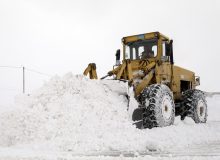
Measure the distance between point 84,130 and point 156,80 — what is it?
157 inches

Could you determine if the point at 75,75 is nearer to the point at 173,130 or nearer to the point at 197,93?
the point at 173,130

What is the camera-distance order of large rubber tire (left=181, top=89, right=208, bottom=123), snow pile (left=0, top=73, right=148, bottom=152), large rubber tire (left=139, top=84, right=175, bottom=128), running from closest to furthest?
1. snow pile (left=0, top=73, right=148, bottom=152)
2. large rubber tire (left=139, top=84, right=175, bottom=128)
3. large rubber tire (left=181, top=89, right=208, bottom=123)

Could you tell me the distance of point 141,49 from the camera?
13.0m

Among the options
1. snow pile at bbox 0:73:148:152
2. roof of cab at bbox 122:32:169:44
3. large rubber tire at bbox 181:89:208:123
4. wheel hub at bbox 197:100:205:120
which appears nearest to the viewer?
snow pile at bbox 0:73:148:152

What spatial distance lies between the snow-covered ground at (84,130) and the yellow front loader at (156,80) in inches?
19.0

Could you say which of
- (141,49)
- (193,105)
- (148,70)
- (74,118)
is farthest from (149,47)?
(74,118)

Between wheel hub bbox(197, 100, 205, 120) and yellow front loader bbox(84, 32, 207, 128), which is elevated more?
yellow front loader bbox(84, 32, 207, 128)

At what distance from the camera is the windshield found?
1272 centimetres

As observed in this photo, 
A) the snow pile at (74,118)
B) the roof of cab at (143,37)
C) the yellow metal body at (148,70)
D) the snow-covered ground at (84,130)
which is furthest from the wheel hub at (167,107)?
the roof of cab at (143,37)

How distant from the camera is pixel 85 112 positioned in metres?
9.43

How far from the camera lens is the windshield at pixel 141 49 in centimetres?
1272

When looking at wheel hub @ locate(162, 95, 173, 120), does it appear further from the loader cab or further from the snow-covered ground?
the loader cab

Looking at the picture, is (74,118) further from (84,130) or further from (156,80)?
(156,80)

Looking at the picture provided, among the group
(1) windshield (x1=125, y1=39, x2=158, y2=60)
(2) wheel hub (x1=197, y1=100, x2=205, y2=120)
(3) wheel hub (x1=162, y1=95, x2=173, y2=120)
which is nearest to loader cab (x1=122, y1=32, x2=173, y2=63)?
(1) windshield (x1=125, y1=39, x2=158, y2=60)
